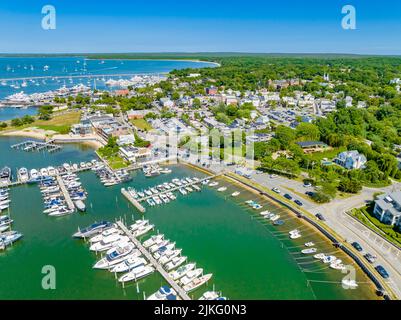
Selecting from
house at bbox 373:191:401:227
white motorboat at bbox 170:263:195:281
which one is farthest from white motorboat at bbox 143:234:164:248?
house at bbox 373:191:401:227

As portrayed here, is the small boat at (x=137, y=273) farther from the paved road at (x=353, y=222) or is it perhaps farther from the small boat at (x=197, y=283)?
the paved road at (x=353, y=222)

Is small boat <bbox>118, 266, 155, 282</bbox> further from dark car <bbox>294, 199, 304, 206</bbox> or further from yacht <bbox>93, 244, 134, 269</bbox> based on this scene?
dark car <bbox>294, 199, 304, 206</bbox>

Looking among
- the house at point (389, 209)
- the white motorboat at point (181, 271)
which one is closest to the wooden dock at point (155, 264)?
the white motorboat at point (181, 271)

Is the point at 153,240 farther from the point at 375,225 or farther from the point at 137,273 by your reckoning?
the point at 375,225

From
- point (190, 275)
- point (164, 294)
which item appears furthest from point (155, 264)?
point (164, 294)

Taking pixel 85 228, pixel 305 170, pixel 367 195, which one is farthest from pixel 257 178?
pixel 85 228

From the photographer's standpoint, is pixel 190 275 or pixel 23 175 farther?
pixel 23 175
